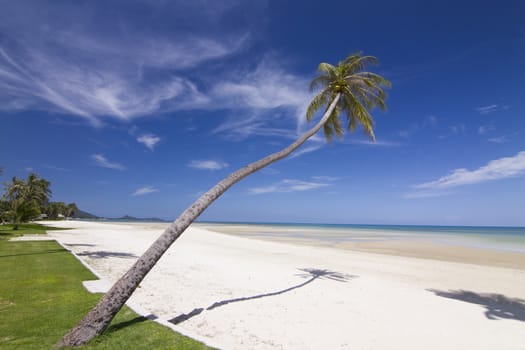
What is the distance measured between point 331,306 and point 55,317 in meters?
6.33

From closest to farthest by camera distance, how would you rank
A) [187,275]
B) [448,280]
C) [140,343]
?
1. [140,343]
2. [187,275]
3. [448,280]

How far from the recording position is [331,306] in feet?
24.2

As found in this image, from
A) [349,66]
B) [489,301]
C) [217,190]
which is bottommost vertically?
[489,301]

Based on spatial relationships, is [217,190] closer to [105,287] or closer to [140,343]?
[140,343]

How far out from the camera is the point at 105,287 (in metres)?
8.06

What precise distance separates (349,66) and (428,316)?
7918mm

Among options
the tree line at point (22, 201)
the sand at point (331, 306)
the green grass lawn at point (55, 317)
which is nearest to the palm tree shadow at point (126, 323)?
the green grass lawn at point (55, 317)

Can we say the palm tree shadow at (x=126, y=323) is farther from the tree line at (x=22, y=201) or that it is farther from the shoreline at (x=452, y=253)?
the tree line at (x=22, y=201)

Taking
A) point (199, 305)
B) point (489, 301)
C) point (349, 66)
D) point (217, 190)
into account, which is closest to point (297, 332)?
point (199, 305)

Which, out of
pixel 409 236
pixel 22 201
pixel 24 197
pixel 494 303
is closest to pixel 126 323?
pixel 494 303

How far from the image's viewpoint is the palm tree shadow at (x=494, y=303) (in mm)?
7109

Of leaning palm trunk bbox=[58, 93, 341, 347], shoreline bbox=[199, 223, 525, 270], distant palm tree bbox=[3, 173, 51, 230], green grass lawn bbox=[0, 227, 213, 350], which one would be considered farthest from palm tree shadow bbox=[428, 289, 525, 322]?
distant palm tree bbox=[3, 173, 51, 230]

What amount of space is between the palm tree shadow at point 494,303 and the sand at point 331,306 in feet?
0.10

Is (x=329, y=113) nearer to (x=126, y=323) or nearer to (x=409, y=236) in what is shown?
(x=126, y=323)
